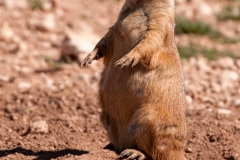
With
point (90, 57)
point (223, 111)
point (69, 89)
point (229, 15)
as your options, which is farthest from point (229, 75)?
point (90, 57)

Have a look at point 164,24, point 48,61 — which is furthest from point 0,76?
point 164,24

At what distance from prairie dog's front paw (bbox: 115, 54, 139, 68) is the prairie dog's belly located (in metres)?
0.37

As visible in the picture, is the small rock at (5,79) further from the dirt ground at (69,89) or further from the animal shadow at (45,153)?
the animal shadow at (45,153)

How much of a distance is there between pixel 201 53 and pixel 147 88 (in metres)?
5.64

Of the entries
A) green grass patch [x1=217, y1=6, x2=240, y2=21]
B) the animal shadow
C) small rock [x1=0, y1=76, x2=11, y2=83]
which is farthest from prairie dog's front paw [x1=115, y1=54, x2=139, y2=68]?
green grass patch [x1=217, y1=6, x2=240, y2=21]

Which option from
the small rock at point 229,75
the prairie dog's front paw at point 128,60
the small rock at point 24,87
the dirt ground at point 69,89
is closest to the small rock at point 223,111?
the dirt ground at point 69,89

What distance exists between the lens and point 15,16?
11.6 metres

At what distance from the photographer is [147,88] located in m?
5.61

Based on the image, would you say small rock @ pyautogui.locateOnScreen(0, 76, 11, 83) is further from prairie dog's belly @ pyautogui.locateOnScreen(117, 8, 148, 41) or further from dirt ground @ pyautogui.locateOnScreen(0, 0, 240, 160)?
prairie dog's belly @ pyautogui.locateOnScreen(117, 8, 148, 41)

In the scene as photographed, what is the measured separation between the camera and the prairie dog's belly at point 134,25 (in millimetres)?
5723

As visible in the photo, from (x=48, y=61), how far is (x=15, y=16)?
1.99 meters

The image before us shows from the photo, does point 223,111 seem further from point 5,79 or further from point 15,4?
point 15,4

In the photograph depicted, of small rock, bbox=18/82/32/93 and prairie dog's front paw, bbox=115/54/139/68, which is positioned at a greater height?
prairie dog's front paw, bbox=115/54/139/68

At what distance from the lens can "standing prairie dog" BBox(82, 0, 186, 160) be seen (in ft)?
18.1
